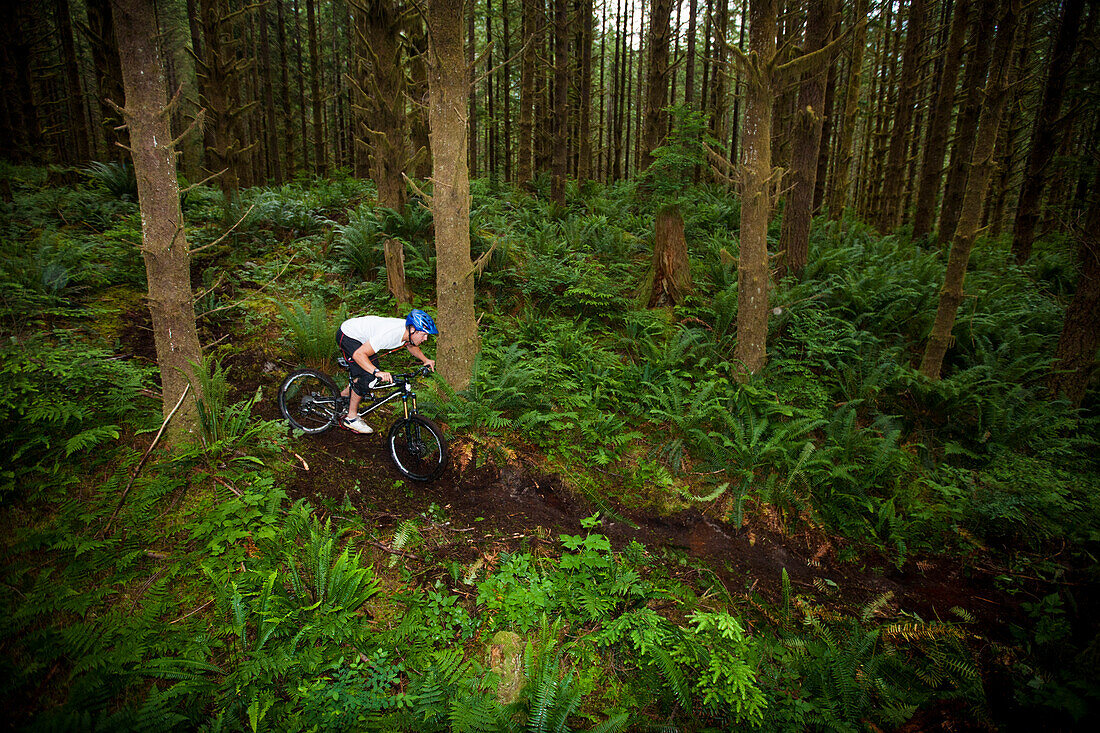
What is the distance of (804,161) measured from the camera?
863 cm

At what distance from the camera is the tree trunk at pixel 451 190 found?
193 inches

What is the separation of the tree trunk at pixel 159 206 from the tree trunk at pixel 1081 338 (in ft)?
36.6

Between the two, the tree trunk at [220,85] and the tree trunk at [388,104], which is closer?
the tree trunk at [388,104]

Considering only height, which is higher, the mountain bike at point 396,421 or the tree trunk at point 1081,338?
the tree trunk at point 1081,338

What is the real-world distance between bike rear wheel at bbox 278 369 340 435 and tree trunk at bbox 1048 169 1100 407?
1027cm

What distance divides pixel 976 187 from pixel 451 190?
7.50m

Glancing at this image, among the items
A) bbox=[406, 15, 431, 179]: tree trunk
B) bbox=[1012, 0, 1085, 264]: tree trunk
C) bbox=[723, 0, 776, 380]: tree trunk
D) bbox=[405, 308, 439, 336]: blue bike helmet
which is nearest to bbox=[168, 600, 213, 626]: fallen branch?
bbox=[405, 308, 439, 336]: blue bike helmet

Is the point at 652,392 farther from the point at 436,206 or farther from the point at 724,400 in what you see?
the point at 436,206

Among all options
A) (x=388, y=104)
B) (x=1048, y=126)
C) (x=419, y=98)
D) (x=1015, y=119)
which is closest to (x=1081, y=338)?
(x=1048, y=126)

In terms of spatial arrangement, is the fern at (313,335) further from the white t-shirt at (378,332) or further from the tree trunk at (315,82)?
the tree trunk at (315,82)

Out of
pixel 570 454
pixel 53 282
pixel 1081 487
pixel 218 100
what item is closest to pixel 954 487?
pixel 1081 487

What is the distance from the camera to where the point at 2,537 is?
3.34 m

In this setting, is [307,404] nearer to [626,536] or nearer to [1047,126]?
[626,536]

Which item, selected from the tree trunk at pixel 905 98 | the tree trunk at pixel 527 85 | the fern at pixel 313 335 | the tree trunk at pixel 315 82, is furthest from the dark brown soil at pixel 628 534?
the tree trunk at pixel 315 82
